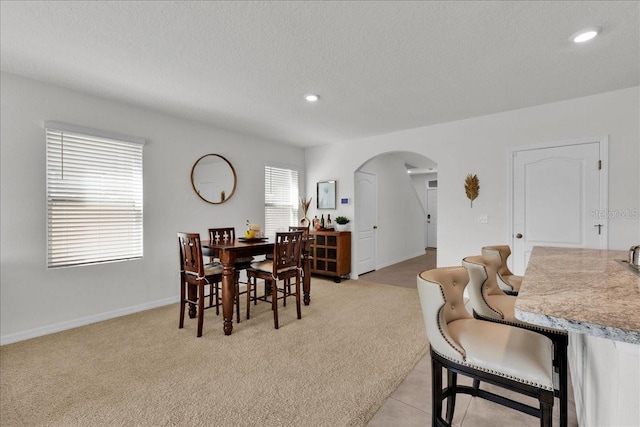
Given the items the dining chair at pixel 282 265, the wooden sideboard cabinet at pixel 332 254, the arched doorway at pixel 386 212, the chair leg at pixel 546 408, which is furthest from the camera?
the arched doorway at pixel 386 212

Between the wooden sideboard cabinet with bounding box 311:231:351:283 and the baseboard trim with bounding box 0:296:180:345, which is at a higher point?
the wooden sideboard cabinet with bounding box 311:231:351:283

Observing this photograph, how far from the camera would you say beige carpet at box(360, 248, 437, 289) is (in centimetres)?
512

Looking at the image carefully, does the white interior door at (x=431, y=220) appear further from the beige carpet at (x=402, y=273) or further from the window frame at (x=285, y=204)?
the window frame at (x=285, y=204)

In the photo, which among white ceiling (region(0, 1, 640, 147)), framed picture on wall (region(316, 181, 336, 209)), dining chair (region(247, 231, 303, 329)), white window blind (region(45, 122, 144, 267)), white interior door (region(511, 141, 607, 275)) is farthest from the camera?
framed picture on wall (region(316, 181, 336, 209))

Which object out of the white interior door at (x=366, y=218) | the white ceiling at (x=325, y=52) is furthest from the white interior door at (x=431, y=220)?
the white ceiling at (x=325, y=52)

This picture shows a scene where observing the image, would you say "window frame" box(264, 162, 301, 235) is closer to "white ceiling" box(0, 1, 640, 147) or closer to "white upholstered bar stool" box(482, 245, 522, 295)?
"white ceiling" box(0, 1, 640, 147)

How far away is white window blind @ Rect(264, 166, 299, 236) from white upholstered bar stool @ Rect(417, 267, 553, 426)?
158 inches

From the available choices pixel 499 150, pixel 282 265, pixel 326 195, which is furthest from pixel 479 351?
pixel 326 195

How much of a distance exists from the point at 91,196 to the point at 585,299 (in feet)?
13.5

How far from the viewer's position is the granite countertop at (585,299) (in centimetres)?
75

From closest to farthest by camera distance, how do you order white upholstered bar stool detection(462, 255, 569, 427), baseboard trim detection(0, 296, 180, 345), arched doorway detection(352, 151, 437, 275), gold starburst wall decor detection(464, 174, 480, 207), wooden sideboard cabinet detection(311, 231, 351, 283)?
white upholstered bar stool detection(462, 255, 569, 427)
baseboard trim detection(0, 296, 180, 345)
gold starburst wall decor detection(464, 174, 480, 207)
wooden sideboard cabinet detection(311, 231, 351, 283)
arched doorway detection(352, 151, 437, 275)

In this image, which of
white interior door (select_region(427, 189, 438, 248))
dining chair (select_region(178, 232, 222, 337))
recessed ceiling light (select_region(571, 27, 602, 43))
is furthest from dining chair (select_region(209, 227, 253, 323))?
white interior door (select_region(427, 189, 438, 248))

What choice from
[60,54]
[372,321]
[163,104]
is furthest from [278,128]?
[372,321]

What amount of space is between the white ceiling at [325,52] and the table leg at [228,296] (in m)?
1.86
